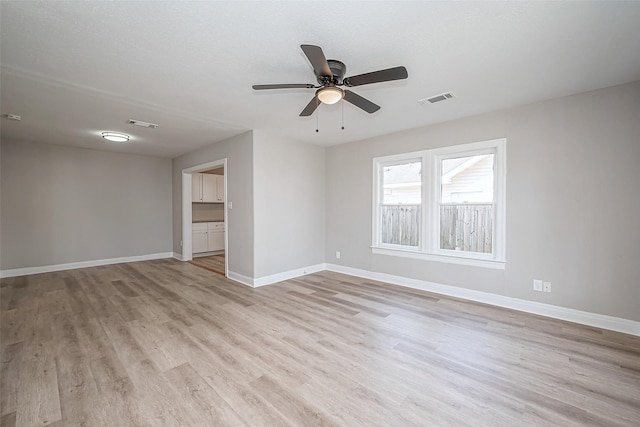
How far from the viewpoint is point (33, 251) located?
5.32m

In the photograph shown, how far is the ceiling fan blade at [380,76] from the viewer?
202 cm

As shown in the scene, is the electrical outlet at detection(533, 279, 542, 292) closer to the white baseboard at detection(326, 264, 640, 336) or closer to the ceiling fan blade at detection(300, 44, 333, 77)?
the white baseboard at detection(326, 264, 640, 336)

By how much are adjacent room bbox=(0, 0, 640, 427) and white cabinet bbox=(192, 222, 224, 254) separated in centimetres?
146

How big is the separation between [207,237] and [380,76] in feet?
21.6

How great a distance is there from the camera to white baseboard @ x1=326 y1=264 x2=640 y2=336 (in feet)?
9.54

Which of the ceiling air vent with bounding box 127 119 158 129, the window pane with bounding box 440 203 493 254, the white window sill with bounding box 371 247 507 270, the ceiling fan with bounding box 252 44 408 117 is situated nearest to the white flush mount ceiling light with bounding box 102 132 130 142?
the ceiling air vent with bounding box 127 119 158 129

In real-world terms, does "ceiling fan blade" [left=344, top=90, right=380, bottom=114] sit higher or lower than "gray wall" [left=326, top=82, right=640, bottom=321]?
higher

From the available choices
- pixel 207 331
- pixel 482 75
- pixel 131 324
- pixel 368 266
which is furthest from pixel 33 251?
pixel 482 75

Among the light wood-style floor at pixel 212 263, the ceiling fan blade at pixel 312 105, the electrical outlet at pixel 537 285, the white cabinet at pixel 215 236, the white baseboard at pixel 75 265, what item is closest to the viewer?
the ceiling fan blade at pixel 312 105

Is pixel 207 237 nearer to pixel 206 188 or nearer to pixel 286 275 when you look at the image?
pixel 206 188

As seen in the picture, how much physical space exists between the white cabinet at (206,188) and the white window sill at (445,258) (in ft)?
15.6

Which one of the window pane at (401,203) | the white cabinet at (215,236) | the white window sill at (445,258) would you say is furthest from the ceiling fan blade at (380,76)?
the white cabinet at (215,236)

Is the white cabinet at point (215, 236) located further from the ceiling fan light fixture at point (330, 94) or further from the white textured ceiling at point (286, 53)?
the ceiling fan light fixture at point (330, 94)

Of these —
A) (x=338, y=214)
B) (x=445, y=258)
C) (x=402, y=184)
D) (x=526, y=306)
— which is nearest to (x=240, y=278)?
(x=338, y=214)
